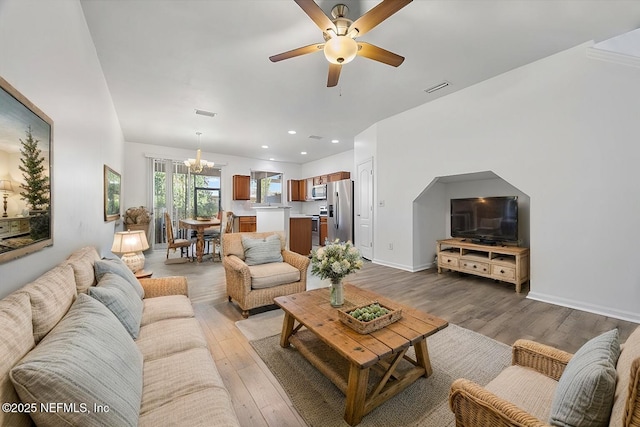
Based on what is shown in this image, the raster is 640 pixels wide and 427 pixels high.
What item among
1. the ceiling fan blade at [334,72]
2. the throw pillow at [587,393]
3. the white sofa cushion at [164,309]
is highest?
the ceiling fan blade at [334,72]

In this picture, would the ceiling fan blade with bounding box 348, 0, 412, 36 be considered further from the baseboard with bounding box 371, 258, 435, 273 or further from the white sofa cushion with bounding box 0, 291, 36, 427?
the baseboard with bounding box 371, 258, 435, 273

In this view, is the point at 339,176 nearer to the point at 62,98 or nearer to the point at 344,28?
the point at 344,28

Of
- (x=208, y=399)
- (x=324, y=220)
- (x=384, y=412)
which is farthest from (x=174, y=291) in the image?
(x=324, y=220)

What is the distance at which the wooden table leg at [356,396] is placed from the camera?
1.43 m

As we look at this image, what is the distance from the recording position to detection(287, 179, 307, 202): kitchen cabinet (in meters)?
8.92

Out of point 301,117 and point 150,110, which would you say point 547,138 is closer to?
point 301,117

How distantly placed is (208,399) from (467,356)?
194 cm

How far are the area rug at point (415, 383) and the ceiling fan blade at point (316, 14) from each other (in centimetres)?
258

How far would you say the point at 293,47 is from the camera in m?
2.76

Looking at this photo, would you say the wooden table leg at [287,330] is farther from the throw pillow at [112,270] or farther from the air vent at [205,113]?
the air vent at [205,113]

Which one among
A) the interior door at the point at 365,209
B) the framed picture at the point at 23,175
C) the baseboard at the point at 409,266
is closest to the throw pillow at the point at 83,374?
the framed picture at the point at 23,175

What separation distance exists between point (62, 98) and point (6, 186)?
1073 mm

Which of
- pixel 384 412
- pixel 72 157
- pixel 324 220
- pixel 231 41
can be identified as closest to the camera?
pixel 384 412

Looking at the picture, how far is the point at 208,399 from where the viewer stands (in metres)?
1.07
